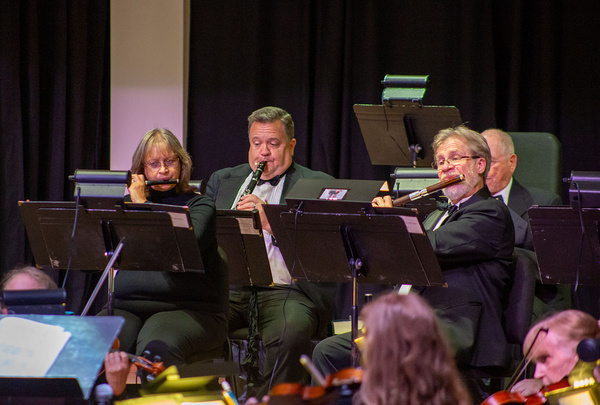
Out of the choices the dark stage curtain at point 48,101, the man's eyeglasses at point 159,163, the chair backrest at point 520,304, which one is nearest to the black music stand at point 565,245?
the chair backrest at point 520,304

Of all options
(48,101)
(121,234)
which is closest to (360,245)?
(121,234)

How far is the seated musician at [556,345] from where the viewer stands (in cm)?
238

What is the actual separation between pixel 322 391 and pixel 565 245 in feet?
5.19

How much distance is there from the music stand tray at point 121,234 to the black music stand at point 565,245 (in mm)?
1276

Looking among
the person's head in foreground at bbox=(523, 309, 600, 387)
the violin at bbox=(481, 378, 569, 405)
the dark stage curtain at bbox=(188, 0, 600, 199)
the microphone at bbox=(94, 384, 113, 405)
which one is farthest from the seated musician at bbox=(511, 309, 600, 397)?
the dark stage curtain at bbox=(188, 0, 600, 199)

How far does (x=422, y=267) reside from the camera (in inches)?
109

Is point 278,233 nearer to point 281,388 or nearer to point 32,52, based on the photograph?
point 281,388

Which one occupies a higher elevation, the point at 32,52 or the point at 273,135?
the point at 32,52

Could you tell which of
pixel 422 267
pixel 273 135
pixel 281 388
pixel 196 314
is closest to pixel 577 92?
pixel 273 135

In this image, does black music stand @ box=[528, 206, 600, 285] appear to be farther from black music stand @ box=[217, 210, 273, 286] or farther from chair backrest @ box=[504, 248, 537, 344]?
black music stand @ box=[217, 210, 273, 286]

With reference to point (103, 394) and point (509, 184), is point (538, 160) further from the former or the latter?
point (103, 394)

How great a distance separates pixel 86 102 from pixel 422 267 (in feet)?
9.86

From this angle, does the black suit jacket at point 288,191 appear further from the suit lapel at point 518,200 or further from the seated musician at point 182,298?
the suit lapel at point 518,200

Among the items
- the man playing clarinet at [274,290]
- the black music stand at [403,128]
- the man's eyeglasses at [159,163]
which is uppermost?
the black music stand at [403,128]
